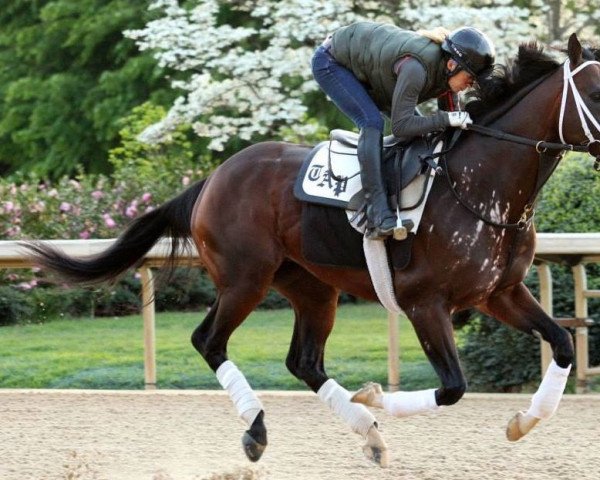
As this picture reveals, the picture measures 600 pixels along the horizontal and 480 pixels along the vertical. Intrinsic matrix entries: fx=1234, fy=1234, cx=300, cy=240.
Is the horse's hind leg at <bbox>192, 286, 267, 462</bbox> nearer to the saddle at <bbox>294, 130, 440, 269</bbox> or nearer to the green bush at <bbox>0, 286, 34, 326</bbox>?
the saddle at <bbox>294, 130, 440, 269</bbox>

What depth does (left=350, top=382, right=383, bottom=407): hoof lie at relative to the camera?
5.71 metres

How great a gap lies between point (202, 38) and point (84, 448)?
7.78 meters

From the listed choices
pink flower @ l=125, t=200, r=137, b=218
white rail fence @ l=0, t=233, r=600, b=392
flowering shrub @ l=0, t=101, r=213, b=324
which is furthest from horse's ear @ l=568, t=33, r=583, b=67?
pink flower @ l=125, t=200, r=137, b=218

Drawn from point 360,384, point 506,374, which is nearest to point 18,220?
point 360,384

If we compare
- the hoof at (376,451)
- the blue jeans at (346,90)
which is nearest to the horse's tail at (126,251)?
the blue jeans at (346,90)

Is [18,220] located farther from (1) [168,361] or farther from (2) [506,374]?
(2) [506,374]

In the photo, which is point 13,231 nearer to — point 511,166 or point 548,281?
point 548,281

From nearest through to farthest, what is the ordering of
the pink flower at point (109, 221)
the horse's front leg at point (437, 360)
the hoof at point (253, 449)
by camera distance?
the horse's front leg at point (437, 360) < the hoof at point (253, 449) < the pink flower at point (109, 221)

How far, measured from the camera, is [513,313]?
568 cm

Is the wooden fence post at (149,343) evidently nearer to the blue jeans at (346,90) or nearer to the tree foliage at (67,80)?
the blue jeans at (346,90)

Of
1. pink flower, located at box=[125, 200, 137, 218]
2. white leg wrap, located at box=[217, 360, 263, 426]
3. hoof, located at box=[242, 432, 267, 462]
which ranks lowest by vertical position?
pink flower, located at box=[125, 200, 137, 218]

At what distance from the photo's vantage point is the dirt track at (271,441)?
18.5 feet

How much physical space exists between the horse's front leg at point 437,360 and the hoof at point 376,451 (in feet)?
0.98

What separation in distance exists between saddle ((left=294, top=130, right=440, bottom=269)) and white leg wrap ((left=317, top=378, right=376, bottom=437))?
0.67 metres
